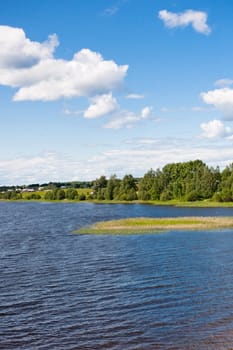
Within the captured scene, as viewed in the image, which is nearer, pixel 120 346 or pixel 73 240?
pixel 120 346

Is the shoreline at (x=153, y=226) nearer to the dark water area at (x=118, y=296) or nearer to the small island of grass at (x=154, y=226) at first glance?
the small island of grass at (x=154, y=226)

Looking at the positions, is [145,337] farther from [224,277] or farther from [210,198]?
[210,198]

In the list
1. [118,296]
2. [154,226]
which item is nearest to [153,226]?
[154,226]

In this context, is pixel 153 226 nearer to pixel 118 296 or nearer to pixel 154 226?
pixel 154 226

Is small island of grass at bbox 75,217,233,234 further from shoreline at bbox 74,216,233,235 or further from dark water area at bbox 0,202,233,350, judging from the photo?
dark water area at bbox 0,202,233,350

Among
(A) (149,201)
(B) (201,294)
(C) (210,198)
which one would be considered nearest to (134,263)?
(B) (201,294)

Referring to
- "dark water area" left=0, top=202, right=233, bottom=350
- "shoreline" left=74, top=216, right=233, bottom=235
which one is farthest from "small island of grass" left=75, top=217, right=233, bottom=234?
"dark water area" left=0, top=202, right=233, bottom=350

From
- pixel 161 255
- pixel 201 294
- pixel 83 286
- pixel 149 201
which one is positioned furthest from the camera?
pixel 149 201

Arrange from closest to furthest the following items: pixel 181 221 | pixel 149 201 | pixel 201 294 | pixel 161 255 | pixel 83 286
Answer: pixel 201 294, pixel 83 286, pixel 161 255, pixel 181 221, pixel 149 201

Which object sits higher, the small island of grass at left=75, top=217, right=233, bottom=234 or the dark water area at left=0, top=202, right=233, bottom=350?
the small island of grass at left=75, top=217, right=233, bottom=234

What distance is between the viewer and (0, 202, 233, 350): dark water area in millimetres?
24047

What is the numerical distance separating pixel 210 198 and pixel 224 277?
14492 centimetres

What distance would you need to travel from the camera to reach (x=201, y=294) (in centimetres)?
3272

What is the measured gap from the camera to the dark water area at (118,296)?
24.0 m
